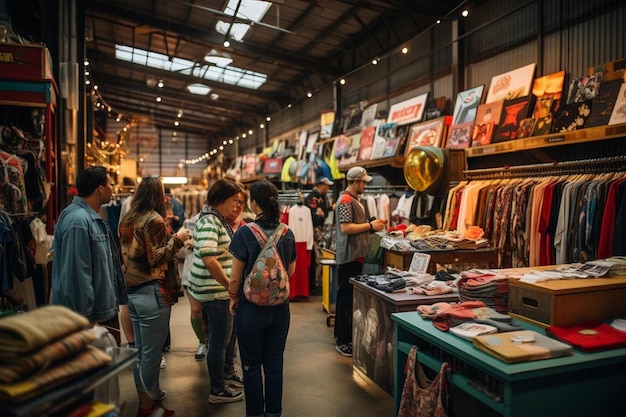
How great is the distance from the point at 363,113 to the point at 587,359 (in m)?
8.19

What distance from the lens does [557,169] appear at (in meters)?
5.10

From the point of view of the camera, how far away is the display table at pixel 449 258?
14.3 feet

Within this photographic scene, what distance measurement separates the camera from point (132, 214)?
308cm

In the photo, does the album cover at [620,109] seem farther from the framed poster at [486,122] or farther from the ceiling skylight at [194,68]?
the ceiling skylight at [194,68]

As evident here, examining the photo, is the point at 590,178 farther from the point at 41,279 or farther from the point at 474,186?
the point at 41,279

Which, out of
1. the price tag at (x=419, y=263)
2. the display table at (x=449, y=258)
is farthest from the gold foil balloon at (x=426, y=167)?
the price tag at (x=419, y=263)

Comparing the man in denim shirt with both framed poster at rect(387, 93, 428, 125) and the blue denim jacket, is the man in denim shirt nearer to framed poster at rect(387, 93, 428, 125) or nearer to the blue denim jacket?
the blue denim jacket

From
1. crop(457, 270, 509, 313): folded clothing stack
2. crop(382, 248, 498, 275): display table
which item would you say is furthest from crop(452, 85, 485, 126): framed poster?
crop(457, 270, 509, 313): folded clothing stack

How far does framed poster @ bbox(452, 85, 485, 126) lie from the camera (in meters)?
6.59

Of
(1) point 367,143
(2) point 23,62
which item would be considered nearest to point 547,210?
(1) point 367,143

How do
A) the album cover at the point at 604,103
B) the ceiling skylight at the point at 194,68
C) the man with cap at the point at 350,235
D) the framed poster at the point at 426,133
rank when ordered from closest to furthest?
the album cover at the point at 604,103
the man with cap at the point at 350,235
the framed poster at the point at 426,133
the ceiling skylight at the point at 194,68

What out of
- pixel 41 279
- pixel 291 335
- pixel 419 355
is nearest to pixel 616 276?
pixel 419 355

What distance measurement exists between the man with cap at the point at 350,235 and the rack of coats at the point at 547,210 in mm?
1382

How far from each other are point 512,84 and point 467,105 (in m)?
0.74
